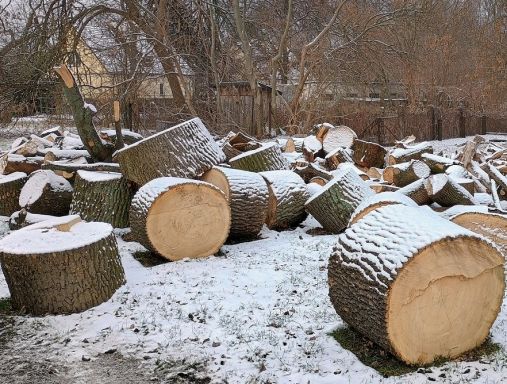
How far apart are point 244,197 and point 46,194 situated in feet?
10.5

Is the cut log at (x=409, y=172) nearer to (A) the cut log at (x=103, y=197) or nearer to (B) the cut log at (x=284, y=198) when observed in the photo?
(B) the cut log at (x=284, y=198)

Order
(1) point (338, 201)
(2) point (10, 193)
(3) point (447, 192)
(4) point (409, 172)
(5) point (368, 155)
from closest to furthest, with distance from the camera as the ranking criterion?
(1) point (338, 201), (3) point (447, 192), (2) point (10, 193), (4) point (409, 172), (5) point (368, 155)

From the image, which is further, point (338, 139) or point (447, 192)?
point (338, 139)

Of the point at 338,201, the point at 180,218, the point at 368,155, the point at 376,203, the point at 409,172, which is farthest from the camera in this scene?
the point at 368,155

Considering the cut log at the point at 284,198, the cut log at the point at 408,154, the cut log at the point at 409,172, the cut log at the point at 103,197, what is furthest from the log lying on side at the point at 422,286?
the cut log at the point at 408,154

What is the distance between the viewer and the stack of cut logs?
343 cm

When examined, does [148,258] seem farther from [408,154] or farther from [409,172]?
[408,154]

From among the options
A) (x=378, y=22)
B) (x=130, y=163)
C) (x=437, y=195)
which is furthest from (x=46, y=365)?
(x=378, y=22)

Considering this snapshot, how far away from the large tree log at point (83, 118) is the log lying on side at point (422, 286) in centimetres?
610

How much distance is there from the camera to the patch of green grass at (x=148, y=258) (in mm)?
6094

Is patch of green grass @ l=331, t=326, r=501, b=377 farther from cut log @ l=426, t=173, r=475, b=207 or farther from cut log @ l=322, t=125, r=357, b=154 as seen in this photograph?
cut log @ l=322, t=125, r=357, b=154

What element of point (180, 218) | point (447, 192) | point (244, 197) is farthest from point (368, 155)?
point (180, 218)

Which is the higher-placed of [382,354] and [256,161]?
[256,161]

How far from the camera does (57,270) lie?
14.9ft
